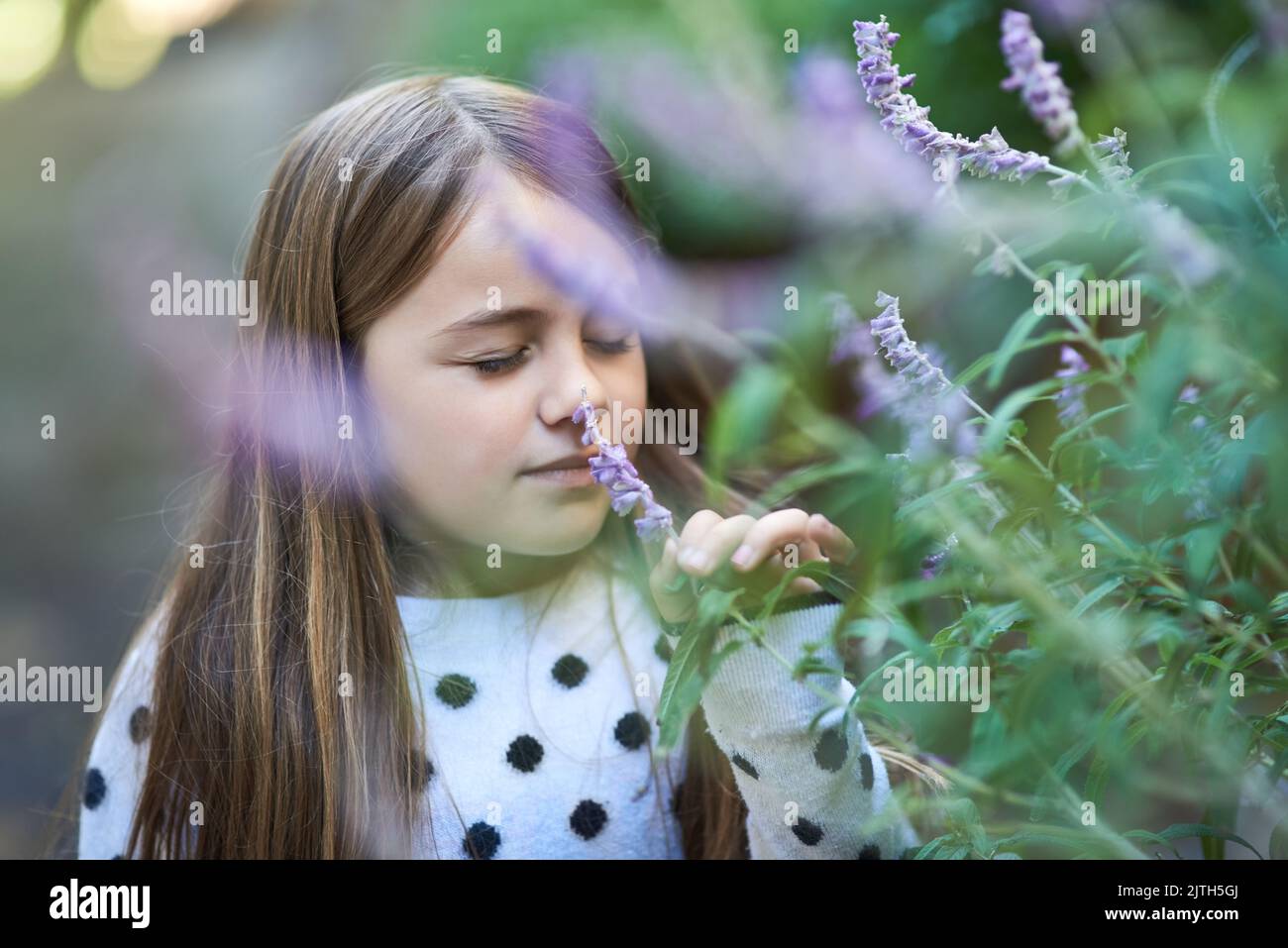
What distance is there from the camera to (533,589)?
0.93 m

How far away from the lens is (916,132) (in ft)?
2.15

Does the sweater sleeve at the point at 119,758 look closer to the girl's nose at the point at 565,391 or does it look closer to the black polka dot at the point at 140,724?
the black polka dot at the point at 140,724

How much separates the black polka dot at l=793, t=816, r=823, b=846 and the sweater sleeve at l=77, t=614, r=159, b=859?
556 mm

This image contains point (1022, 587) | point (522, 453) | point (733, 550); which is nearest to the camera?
point (1022, 587)

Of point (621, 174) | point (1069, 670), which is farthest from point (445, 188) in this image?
point (1069, 670)

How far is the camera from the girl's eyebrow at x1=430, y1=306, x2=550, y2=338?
825 mm

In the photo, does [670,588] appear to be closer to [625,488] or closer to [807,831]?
[625,488]

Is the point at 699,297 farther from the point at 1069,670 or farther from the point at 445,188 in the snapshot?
the point at 1069,670

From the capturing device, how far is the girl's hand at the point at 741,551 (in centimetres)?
72

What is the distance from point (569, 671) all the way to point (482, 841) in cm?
15

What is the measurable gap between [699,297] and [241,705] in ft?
1.70

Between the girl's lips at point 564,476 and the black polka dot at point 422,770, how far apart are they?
0.82 ft

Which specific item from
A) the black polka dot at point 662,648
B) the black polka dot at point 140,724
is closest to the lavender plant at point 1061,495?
the black polka dot at point 662,648
